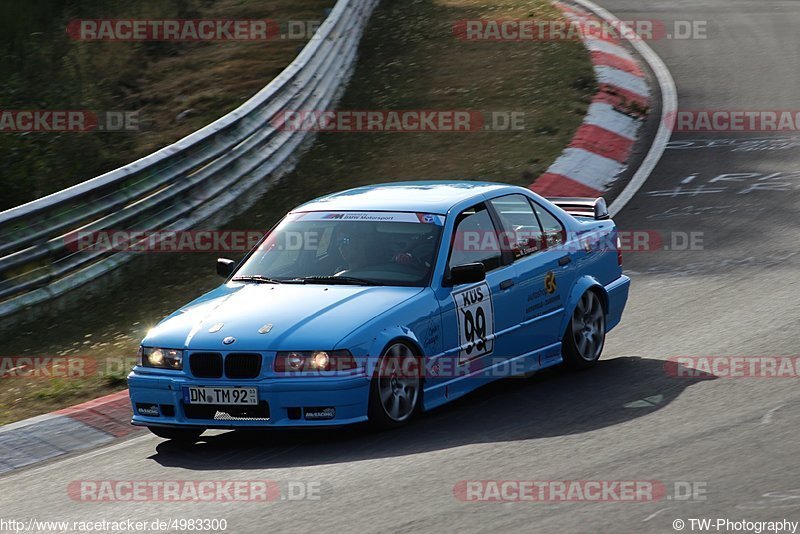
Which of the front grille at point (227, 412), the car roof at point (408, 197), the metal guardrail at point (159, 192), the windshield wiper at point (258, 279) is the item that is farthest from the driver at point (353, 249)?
the metal guardrail at point (159, 192)

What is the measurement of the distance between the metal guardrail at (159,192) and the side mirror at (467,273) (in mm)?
4755

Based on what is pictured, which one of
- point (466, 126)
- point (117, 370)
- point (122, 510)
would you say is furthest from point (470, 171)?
point (122, 510)

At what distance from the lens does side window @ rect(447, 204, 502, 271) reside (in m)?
8.31

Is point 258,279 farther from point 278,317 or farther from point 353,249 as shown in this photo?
point 278,317

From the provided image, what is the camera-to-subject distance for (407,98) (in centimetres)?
1795

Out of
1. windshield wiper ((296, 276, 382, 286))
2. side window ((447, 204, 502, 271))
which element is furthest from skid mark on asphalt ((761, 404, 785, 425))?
windshield wiper ((296, 276, 382, 286))

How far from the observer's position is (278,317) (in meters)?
7.50

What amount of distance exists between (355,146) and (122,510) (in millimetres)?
10577

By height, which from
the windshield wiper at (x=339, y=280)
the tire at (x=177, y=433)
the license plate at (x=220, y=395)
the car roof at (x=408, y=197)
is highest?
the car roof at (x=408, y=197)

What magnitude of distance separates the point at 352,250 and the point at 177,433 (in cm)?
164

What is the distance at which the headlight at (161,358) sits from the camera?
7.51 m

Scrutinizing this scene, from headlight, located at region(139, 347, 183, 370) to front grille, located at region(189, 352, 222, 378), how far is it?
110mm

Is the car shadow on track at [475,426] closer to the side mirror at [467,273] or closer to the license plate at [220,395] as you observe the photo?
the license plate at [220,395]

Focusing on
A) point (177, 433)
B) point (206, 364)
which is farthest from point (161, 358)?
point (177, 433)
